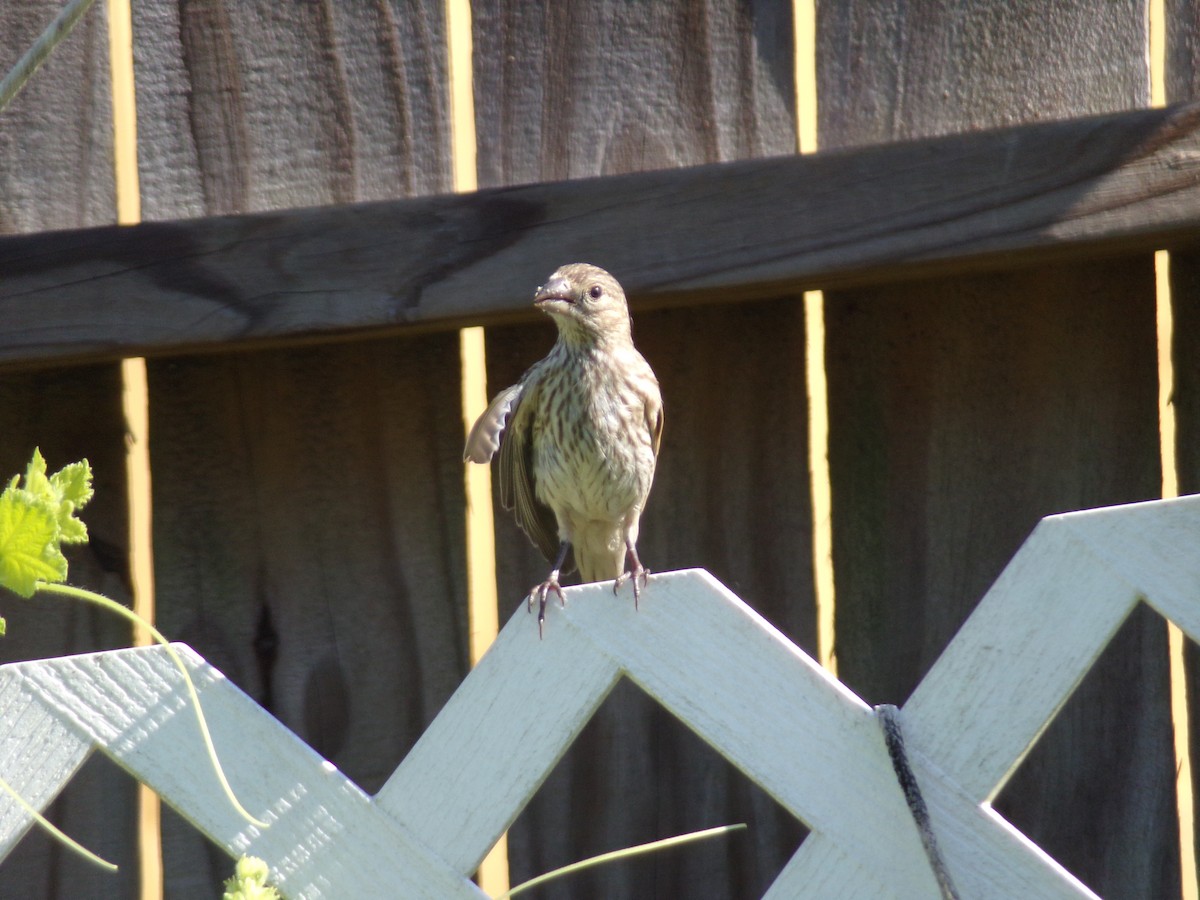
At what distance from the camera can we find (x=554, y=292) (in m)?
2.41

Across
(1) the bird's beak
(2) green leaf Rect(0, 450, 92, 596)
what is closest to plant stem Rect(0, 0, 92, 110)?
(2) green leaf Rect(0, 450, 92, 596)

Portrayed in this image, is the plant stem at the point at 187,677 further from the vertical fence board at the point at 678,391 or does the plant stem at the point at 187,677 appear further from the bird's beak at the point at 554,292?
the vertical fence board at the point at 678,391

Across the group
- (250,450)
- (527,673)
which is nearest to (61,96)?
(250,450)

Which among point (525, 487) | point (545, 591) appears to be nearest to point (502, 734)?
point (545, 591)

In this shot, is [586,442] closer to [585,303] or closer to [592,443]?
[592,443]

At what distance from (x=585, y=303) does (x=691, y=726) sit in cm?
112

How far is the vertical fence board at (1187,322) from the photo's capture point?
253 cm

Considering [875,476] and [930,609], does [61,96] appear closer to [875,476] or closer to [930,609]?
[875,476]

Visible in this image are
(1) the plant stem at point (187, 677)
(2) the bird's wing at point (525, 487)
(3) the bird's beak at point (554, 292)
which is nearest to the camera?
(1) the plant stem at point (187, 677)

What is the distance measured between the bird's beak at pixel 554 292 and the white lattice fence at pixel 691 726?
2.36ft

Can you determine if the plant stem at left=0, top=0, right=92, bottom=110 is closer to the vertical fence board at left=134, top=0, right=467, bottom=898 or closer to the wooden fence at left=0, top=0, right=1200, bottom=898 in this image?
the wooden fence at left=0, top=0, right=1200, bottom=898

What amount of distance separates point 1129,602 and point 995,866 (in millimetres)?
380

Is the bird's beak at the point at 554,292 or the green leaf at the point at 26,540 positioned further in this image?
the bird's beak at the point at 554,292

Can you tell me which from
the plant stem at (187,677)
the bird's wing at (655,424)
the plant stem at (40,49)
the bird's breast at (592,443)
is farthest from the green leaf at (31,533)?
the bird's breast at (592,443)
